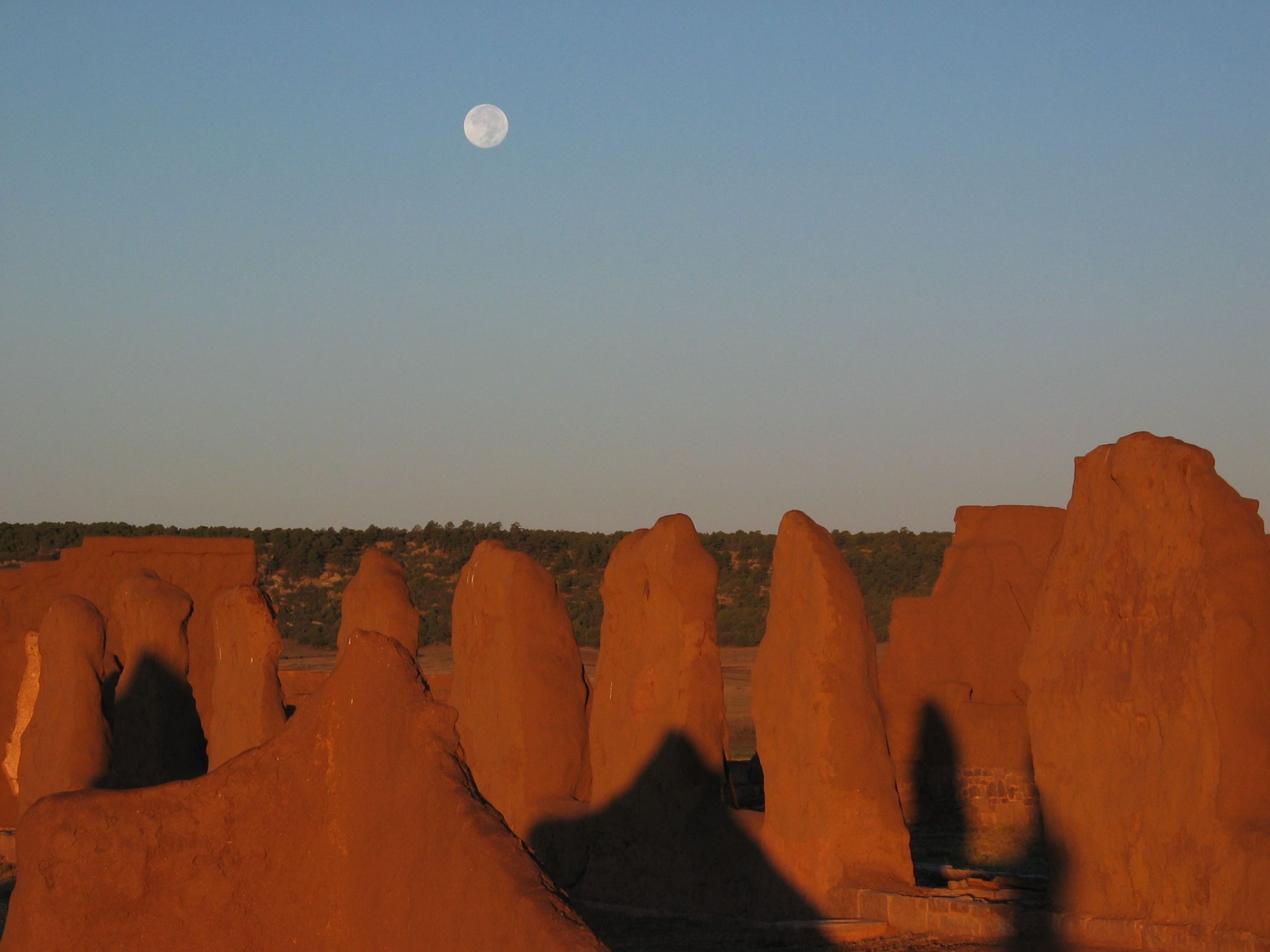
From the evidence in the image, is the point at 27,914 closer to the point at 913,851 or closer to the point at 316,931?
the point at 316,931

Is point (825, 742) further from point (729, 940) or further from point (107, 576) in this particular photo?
point (107, 576)

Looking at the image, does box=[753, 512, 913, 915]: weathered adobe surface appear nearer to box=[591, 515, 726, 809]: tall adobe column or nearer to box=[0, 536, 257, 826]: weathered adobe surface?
box=[591, 515, 726, 809]: tall adobe column

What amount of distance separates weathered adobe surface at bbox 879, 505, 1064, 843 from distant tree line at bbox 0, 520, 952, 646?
100.0 ft

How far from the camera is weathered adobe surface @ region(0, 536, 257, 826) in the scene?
21266 mm

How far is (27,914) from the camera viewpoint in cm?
617

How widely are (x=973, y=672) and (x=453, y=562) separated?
40089 mm

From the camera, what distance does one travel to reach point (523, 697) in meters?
14.0

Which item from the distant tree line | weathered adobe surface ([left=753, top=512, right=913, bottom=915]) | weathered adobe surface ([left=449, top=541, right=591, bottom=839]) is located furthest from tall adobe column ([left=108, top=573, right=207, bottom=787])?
the distant tree line

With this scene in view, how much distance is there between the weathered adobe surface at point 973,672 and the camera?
1708 cm

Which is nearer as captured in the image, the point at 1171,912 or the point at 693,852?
the point at 1171,912

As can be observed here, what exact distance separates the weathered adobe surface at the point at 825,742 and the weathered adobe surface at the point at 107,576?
37.6ft

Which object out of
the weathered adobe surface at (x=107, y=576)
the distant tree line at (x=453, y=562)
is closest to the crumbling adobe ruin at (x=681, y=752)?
the weathered adobe surface at (x=107, y=576)

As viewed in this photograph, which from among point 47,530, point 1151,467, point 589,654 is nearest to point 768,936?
point 1151,467

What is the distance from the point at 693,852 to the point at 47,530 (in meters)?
49.2
